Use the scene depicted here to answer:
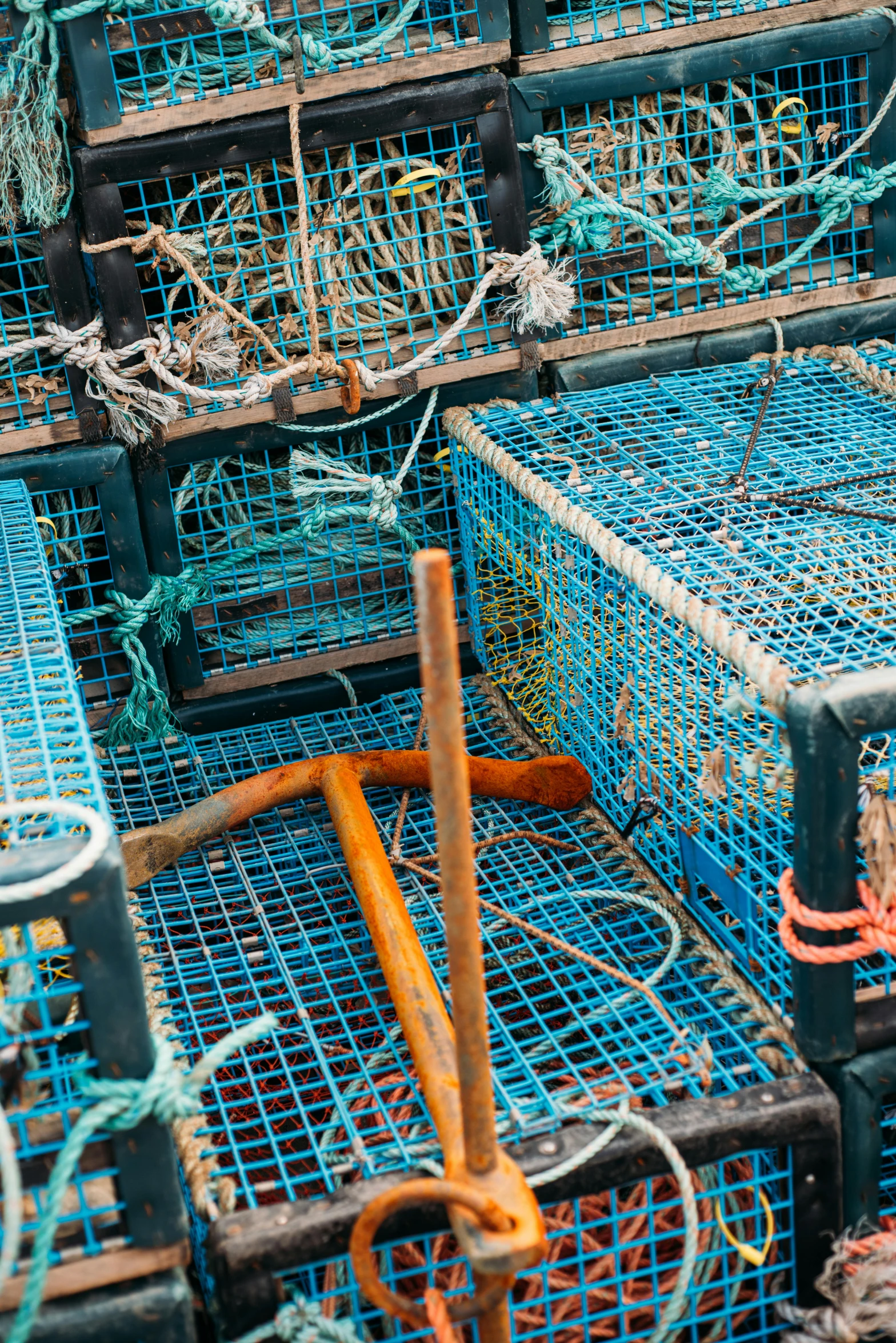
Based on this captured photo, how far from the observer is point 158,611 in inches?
108

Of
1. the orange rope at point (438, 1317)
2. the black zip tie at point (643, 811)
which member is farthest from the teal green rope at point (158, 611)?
the orange rope at point (438, 1317)

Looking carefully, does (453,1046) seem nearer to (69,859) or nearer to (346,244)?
(69,859)

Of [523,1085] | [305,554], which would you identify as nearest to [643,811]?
[523,1085]

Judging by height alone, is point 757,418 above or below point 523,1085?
above

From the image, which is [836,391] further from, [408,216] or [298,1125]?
[298,1125]

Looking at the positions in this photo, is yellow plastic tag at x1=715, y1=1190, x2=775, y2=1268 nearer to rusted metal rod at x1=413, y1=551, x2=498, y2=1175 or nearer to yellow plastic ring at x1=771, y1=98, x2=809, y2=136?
rusted metal rod at x1=413, y1=551, x2=498, y2=1175

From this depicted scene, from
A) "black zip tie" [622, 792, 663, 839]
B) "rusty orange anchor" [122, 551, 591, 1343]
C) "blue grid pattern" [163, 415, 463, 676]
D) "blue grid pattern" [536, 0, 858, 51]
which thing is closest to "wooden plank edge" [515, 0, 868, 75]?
"blue grid pattern" [536, 0, 858, 51]

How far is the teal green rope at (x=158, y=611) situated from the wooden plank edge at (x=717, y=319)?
0.53 metres

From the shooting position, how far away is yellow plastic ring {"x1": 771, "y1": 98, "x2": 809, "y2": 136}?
2709 mm

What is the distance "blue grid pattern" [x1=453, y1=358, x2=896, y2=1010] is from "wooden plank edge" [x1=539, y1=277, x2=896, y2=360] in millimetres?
107

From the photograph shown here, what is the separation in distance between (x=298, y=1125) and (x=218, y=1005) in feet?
0.85

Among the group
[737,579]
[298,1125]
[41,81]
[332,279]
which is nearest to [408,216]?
[332,279]

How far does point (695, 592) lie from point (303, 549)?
3.98ft

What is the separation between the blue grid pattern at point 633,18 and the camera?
8.63ft
